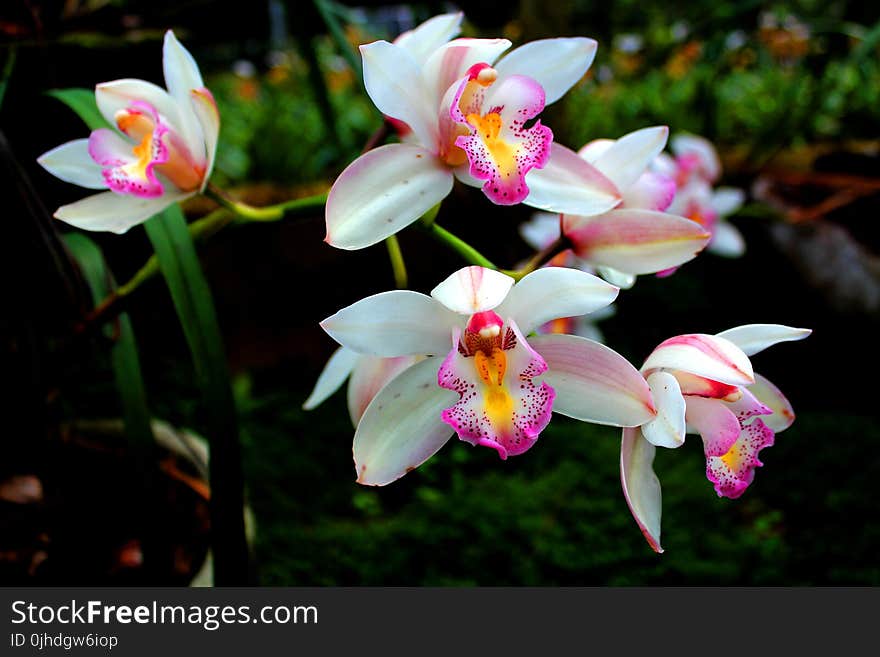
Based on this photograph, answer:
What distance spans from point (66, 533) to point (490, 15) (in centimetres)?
189

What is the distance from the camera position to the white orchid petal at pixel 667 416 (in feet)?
1.50

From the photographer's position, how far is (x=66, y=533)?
0.70 meters

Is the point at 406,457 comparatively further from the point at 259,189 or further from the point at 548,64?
the point at 259,189

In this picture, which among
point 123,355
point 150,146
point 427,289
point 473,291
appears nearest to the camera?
point 473,291

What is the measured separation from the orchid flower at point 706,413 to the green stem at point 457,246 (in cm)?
13

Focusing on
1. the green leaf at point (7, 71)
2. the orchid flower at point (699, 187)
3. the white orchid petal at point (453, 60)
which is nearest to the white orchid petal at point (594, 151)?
the white orchid petal at point (453, 60)

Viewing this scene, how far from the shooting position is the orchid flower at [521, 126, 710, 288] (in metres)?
0.52

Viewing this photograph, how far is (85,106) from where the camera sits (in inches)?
25.3

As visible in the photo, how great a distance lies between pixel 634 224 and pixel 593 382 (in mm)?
126

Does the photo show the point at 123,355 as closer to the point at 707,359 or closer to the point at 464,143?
the point at 464,143

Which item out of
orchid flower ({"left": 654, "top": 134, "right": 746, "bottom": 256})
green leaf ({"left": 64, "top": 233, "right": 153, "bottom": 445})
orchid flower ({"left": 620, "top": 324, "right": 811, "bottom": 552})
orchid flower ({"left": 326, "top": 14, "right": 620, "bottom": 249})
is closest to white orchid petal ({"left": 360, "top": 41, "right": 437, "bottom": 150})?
orchid flower ({"left": 326, "top": 14, "right": 620, "bottom": 249})

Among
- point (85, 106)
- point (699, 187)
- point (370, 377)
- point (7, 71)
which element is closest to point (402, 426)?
point (370, 377)

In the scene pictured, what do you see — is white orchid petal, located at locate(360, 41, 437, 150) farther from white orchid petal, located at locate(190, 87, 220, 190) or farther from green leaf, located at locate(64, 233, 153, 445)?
green leaf, located at locate(64, 233, 153, 445)

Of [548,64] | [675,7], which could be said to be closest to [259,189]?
[548,64]
